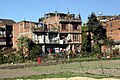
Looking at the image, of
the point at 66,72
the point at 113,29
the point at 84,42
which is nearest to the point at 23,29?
the point at 84,42

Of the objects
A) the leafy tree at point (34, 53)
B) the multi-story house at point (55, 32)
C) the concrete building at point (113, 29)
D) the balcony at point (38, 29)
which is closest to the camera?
the leafy tree at point (34, 53)

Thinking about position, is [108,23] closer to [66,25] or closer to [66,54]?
[66,25]

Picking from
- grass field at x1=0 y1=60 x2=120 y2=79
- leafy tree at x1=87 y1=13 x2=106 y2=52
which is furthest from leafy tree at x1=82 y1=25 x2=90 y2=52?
grass field at x1=0 y1=60 x2=120 y2=79

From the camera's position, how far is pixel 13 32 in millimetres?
75062

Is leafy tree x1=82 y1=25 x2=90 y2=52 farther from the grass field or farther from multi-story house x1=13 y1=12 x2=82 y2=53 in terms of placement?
the grass field

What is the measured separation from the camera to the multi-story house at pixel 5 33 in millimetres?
73125

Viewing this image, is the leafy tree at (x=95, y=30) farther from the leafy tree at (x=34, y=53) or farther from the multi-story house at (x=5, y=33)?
the multi-story house at (x=5, y=33)

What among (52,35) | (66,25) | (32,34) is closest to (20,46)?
(32,34)

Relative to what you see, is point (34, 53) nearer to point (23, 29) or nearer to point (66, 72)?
point (23, 29)

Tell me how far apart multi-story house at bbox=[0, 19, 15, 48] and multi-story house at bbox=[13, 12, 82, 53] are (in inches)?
91.7

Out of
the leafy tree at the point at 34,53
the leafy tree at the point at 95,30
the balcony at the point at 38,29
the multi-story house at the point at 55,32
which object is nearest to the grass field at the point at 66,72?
the leafy tree at the point at 34,53

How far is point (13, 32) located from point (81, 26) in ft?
55.7

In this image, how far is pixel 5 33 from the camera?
74688mm

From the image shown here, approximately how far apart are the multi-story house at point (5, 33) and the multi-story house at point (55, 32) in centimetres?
233
